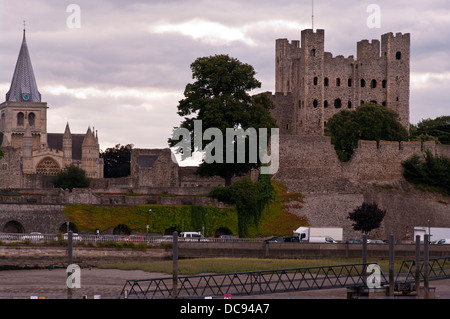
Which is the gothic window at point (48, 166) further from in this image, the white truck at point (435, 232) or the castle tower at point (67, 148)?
the white truck at point (435, 232)

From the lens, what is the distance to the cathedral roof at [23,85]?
16150 cm

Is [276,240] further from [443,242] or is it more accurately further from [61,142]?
[61,142]

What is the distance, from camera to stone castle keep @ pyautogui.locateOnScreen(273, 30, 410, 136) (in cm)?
8875

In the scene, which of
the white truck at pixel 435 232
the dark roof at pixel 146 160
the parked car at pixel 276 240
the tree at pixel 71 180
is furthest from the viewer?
the tree at pixel 71 180

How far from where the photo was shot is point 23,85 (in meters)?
169

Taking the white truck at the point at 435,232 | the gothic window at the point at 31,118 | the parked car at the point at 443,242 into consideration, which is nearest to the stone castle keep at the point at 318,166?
the white truck at the point at 435,232

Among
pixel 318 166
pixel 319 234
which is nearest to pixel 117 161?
pixel 318 166

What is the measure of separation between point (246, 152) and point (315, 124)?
23283mm

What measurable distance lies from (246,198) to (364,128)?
58.7ft

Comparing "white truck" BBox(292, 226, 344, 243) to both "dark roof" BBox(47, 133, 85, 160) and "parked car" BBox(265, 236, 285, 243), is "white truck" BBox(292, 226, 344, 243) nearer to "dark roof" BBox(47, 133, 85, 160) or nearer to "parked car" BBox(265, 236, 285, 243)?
"parked car" BBox(265, 236, 285, 243)

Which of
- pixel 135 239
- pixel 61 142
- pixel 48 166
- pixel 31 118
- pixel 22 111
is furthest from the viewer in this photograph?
pixel 31 118

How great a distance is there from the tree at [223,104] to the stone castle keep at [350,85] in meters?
19.5

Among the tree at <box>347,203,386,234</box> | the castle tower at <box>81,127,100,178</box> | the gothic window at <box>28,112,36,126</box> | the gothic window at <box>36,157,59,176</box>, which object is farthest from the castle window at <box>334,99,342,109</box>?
the gothic window at <box>28,112,36,126</box>
